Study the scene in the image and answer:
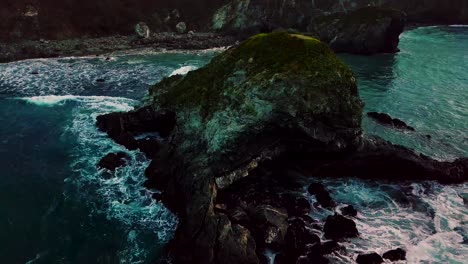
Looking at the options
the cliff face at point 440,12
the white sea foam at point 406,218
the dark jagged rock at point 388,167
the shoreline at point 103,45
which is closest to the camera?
the white sea foam at point 406,218

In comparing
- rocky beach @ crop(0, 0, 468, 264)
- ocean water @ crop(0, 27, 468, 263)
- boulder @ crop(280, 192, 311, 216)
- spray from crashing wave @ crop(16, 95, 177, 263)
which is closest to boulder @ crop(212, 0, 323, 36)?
ocean water @ crop(0, 27, 468, 263)

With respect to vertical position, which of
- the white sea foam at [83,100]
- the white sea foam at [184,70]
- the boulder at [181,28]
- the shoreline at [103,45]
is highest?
the boulder at [181,28]

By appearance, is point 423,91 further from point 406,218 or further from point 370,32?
point 406,218

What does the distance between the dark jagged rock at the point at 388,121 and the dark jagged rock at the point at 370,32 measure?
1284 inches

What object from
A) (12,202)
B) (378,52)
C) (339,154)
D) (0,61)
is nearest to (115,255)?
(12,202)

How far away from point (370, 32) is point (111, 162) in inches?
2160

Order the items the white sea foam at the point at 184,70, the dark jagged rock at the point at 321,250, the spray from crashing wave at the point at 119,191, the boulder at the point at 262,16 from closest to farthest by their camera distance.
A: the dark jagged rock at the point at 321,250, the spray from crashing wave at the point at 119,191, the white sea foam at the point at 184,70, the boulder at the point at 262,16

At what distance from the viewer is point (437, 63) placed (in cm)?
6291

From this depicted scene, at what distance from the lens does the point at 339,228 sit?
24.8 metres

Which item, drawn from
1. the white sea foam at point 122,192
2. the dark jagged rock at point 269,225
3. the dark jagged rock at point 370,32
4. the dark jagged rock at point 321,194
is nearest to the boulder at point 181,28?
the dark jagged rock at point 370,32

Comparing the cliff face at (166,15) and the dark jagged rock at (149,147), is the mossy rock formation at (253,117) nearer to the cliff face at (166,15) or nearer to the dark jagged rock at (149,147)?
the dark jagged rock at (149,147)

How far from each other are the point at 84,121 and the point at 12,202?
14106mm

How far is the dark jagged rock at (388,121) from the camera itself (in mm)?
40219

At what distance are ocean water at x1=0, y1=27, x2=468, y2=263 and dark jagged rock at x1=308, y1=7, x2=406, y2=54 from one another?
50.4 ft
